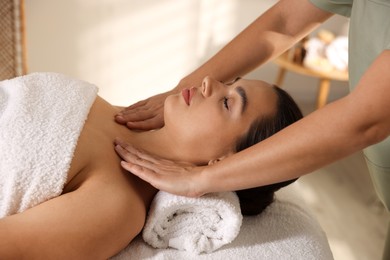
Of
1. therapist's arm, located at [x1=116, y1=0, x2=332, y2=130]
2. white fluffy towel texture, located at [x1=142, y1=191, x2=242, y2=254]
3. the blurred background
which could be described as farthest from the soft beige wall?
white fluffy towel texture, located at [x1=142, y1=191, x2=242, y2=254]

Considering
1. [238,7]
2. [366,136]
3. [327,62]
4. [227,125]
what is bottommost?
[327,62]

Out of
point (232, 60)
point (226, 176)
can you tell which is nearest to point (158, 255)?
point (226, 176)

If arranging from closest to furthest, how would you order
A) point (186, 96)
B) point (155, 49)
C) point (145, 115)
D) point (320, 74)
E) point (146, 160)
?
point (146, 160) < point (186, 96) < point (145, 115) < point (320, 74) < point (155, 49)

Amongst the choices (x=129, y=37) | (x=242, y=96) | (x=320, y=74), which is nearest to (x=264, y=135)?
(x=242, y=96)

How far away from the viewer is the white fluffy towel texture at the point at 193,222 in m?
1.30

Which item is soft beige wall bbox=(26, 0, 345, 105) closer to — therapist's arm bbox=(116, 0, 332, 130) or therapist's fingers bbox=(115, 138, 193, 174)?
therapist's arm bbox=(116, 0, 332, 130)

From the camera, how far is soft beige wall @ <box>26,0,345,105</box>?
3.15m

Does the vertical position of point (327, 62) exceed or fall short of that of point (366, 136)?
it falls short

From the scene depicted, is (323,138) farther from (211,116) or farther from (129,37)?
(129,37)

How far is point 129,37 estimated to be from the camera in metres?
3.32

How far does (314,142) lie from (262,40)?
2.21ft

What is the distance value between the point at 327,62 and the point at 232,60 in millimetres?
1663

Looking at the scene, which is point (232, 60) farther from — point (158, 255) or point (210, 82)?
point (158, 255)

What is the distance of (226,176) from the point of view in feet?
3.96
